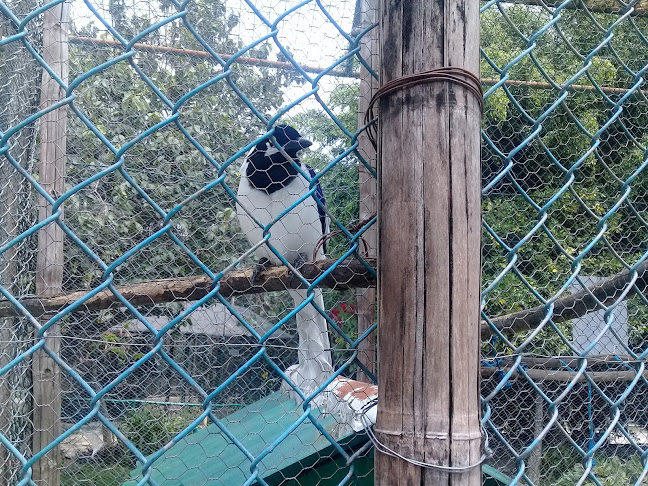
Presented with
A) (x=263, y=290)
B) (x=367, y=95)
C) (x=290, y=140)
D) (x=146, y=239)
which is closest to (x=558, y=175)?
(x=290, y=140)

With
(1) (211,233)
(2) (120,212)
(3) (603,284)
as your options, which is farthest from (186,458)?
(3) (603,284)

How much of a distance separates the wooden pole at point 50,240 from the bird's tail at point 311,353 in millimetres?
1313

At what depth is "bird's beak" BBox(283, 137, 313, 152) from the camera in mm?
1918

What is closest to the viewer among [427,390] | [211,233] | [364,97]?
[427,390]

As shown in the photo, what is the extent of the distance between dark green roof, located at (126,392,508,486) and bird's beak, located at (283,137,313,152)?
96 centimetres

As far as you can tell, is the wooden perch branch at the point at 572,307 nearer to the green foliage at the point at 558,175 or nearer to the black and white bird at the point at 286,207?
the black and white bird at the point at 286,207

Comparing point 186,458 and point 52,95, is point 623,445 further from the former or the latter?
point 52,95

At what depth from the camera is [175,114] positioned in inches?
25.6

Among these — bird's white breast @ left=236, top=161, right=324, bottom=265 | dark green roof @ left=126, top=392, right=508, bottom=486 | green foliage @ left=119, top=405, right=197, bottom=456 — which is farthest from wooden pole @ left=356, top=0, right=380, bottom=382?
green foliage @ left=119, top=405, right=197, bottom=456

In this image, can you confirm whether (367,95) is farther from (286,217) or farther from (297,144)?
(286,217)

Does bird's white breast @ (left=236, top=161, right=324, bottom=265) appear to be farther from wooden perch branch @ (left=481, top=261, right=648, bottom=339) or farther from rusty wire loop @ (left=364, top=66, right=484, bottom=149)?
rusty wire loop @ (left=364, top=66, right=484, bottom=149)

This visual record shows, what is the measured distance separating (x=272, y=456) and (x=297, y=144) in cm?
114

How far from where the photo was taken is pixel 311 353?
1.78m

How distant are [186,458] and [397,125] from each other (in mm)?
2122
